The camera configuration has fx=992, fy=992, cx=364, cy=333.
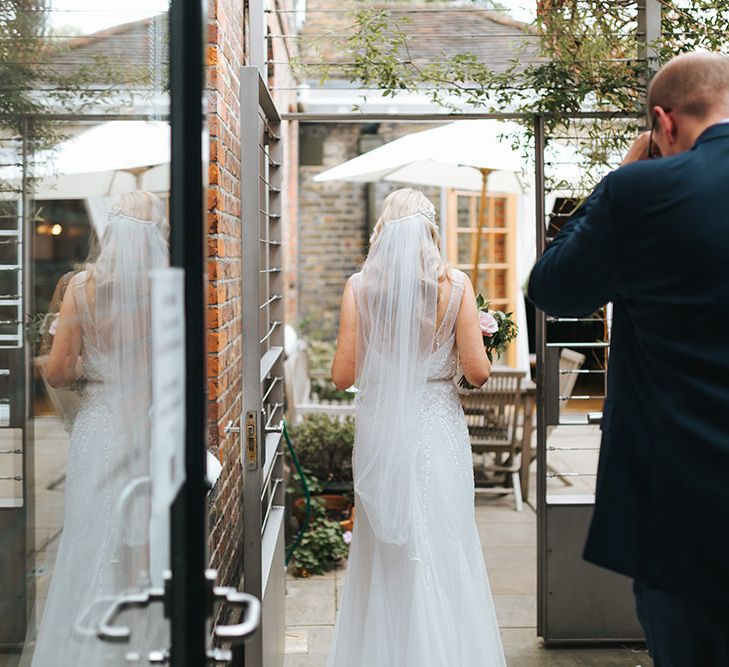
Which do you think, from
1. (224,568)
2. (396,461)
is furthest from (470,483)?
(224,568)

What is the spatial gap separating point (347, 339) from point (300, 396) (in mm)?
4940

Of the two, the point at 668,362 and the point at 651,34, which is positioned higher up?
the point at 651,34

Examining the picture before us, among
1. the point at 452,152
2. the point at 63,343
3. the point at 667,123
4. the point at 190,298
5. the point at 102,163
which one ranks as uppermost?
the point at 452,152

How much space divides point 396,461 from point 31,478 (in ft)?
7.21

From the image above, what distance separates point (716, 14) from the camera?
15.7ft

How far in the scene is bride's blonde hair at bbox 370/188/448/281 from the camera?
13.6 ft

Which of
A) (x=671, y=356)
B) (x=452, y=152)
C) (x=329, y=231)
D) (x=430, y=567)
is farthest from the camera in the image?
(x=329, y=231)

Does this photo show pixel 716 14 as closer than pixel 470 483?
No

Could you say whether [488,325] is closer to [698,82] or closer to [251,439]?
[251,439]

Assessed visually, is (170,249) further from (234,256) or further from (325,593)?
(325,593)

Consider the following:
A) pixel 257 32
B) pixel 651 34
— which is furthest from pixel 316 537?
pixel 651 34

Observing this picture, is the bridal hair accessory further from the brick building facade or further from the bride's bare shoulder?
the brick building facade

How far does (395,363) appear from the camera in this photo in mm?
4098

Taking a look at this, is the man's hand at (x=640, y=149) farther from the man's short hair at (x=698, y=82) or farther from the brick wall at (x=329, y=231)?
the brick wall at (x=329, y=231)
